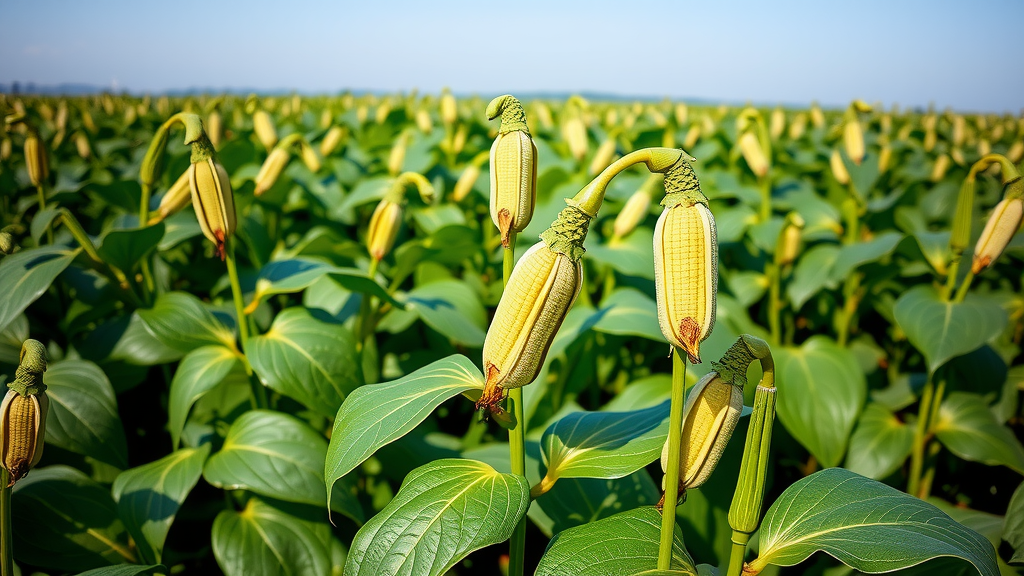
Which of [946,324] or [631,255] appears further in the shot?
[631,255]

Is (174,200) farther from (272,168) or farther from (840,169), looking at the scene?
(840,169)

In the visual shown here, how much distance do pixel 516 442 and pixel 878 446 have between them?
151cm

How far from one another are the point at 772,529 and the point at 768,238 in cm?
192

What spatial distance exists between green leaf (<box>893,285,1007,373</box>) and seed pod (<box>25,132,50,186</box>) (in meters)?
3.03

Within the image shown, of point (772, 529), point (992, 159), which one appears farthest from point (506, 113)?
point (992, 159)

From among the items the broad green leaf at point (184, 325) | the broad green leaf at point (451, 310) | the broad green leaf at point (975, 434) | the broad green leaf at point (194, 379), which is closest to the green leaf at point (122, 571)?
the broad green leaf at point (194, 379)

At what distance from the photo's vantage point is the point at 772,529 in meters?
0.83

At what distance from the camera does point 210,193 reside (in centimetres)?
126

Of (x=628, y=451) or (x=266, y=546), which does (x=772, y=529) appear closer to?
(x=628, y=451)

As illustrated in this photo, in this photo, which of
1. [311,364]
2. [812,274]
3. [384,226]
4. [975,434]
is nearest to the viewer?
[311,364]

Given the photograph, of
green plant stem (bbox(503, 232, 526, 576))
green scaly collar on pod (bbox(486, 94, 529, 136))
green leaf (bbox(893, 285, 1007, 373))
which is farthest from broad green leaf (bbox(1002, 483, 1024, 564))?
green scaly collar on pod (bbox(486, 94, 529, 136))

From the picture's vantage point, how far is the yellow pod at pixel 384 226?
167 cm

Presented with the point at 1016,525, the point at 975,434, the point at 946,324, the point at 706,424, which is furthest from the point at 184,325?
the point at 975,434

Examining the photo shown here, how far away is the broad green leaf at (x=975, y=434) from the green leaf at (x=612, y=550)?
149cm
